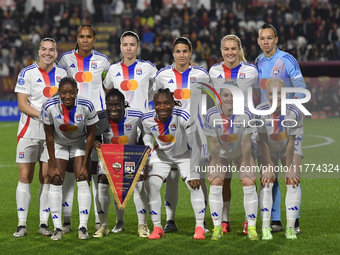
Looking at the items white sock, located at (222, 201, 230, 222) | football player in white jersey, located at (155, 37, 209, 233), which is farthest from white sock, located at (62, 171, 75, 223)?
white sock, located at (222, 201, 230, 222)

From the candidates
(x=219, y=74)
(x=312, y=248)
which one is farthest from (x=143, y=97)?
(x=312, y=248)

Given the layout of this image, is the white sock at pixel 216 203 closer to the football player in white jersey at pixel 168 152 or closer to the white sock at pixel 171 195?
the football player in white jersey at pixel 168 152

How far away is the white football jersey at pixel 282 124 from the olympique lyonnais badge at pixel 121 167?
120 centimetres

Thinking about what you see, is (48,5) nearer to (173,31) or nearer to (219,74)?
(173,31)

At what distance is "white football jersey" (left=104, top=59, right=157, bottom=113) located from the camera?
23.3 feet

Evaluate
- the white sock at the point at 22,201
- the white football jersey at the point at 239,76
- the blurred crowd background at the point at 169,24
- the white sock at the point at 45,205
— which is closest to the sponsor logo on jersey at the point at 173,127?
the white football jersey at the point at 239,76

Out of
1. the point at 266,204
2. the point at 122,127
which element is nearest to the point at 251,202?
the point at 266,204

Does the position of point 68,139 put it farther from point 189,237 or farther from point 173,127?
point 189,237

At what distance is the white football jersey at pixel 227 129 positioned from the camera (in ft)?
21.1

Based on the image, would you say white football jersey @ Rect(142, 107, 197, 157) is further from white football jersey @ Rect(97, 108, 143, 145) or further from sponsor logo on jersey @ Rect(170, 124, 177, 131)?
white football jersey @ Rect(97, 108, 143, 145)

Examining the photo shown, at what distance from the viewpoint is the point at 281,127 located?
6.46m

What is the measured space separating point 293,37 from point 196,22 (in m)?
3.37

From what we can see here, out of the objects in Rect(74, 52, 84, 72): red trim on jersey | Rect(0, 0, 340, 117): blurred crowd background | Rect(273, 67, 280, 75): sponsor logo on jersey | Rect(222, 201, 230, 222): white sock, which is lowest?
Rect(222, 201, 230, 222): white sock

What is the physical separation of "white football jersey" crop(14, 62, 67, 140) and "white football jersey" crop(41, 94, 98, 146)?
363mm
